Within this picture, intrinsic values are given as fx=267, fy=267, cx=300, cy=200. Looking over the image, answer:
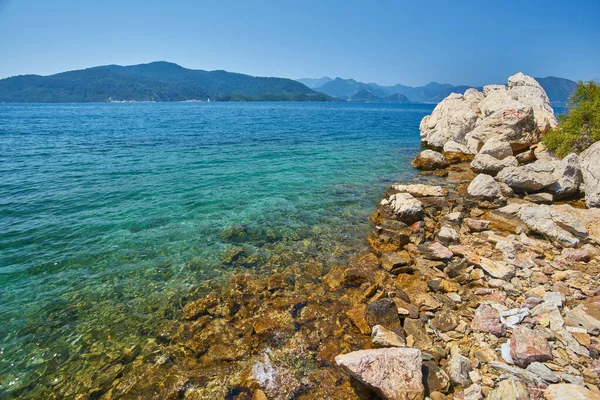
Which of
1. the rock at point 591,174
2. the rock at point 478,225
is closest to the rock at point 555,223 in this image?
the rock at point 478,225

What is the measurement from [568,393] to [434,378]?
6.65 ft

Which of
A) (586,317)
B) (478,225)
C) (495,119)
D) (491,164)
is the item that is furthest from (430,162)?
(586,317)

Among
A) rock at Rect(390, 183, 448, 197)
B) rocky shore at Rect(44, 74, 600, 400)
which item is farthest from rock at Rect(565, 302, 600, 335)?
rock at Rect(390, 183, 448, 197)

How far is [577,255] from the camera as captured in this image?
9039mm

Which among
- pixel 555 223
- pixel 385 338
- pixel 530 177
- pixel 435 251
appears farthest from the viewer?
pixel 530 177

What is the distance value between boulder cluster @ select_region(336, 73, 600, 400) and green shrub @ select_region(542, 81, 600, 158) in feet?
10.2

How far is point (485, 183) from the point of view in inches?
568

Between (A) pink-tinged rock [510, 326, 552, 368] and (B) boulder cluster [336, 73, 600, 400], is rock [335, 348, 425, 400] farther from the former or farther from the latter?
(A) pink-tinged rock [510, 326, 552, 368]

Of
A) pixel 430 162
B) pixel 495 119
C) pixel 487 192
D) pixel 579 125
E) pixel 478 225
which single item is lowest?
pixel 478 225

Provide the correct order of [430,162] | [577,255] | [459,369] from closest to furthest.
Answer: [459,369], [577,255], [430,162]

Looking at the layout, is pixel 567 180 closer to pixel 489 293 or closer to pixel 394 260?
pixel 489 293

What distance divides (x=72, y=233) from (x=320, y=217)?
11223 millimetres

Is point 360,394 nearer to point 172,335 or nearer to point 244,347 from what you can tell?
point 244,347

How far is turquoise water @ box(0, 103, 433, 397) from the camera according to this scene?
720cm
